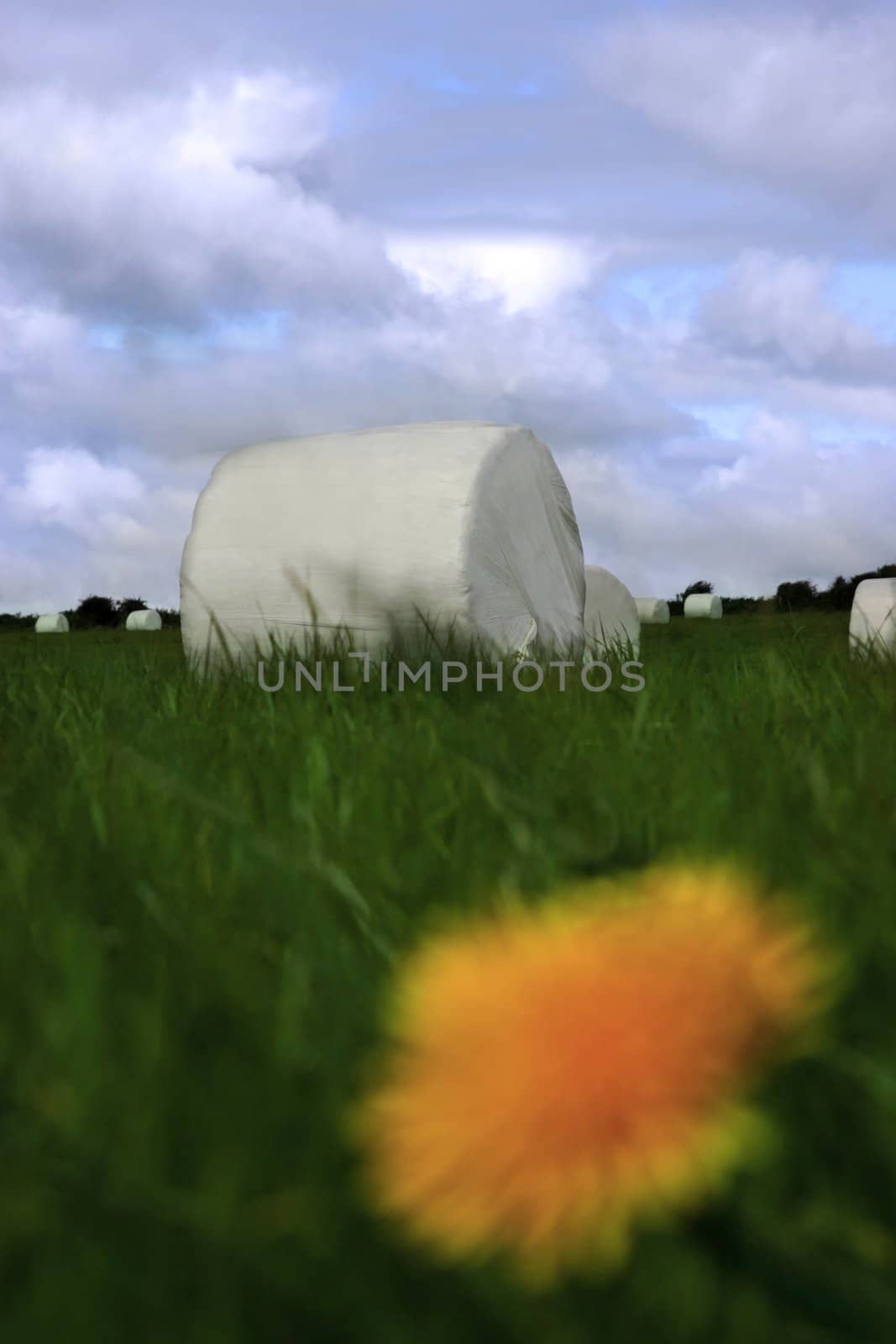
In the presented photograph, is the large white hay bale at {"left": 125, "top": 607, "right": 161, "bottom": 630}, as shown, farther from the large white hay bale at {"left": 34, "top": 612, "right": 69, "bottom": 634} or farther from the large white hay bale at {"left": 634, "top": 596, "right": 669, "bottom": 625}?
the large white hay bale at {"left": 634, "top": 596, "right": 669, "bottom": 625}

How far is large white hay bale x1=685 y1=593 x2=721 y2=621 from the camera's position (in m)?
16.0

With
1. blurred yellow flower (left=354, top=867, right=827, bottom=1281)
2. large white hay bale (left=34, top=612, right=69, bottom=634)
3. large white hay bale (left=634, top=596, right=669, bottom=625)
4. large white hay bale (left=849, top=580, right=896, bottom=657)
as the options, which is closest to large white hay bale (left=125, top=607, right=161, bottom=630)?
large white hay bale (left=34, top=612, right=69, bottom=634)

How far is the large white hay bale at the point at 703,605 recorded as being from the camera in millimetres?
15977

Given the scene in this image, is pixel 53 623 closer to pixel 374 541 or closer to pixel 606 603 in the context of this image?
pixel 606 603

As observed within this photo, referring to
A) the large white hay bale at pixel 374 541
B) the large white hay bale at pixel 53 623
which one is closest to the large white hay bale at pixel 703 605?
the large white hay bale at pixel 53 623

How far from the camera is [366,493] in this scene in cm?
366

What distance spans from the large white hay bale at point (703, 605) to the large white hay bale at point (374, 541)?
477 inches

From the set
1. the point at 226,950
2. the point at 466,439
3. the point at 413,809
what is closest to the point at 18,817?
the point at 413,809

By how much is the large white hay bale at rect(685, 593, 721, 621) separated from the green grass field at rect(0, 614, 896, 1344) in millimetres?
14197

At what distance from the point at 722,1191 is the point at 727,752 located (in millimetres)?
1125


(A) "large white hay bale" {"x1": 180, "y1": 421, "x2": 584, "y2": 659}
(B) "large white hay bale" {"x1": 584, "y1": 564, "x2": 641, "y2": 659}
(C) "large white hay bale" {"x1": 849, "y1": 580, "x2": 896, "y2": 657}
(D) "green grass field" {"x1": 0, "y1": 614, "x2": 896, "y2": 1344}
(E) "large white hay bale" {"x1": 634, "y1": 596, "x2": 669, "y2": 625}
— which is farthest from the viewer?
(E) "large white hay bale" {"x1": 634, "y1": 596, "x2": 669, "y2": 625}

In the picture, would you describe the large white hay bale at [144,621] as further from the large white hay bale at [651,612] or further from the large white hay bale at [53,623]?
the large white hay bale at [651,612]

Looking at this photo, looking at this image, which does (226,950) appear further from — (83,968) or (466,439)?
(466,439)

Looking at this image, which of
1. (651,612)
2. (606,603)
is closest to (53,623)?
(651,612)
